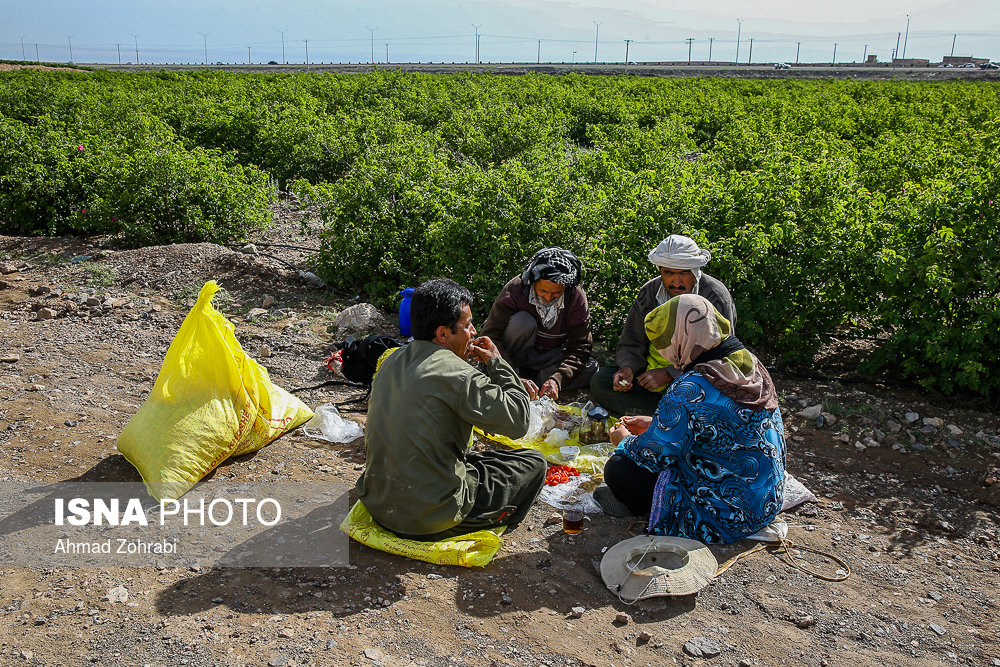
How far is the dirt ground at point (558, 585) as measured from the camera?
2.91 metres

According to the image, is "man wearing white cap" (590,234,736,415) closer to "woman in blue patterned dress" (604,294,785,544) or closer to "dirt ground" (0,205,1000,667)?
"dirt ground" (0,205,1000,667)

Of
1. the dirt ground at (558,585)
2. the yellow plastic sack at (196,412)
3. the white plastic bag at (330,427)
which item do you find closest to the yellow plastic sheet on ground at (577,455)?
the dirt ground at (558,585)

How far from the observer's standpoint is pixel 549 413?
4.75m

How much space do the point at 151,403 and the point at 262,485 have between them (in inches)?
27.6

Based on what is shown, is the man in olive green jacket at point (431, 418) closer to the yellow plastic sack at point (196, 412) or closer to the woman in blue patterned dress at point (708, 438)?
the woman in blue patterned dress at point (708, 438)

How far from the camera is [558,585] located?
3330 mm

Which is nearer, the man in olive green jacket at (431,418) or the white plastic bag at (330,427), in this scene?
the man in olive green jacket at (431,418)

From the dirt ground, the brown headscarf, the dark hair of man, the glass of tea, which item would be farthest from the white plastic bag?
the brown headscarf

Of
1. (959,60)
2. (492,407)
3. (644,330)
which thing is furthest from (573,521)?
(959,60)

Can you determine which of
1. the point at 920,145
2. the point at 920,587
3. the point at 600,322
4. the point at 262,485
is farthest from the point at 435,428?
the point at 920,145

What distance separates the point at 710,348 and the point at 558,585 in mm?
1182

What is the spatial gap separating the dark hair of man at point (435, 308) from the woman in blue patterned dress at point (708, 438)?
2.78 ft

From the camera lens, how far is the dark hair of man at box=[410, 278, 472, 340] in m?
3.18

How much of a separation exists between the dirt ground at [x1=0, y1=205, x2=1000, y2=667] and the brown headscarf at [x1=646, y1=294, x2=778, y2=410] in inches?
31.8
